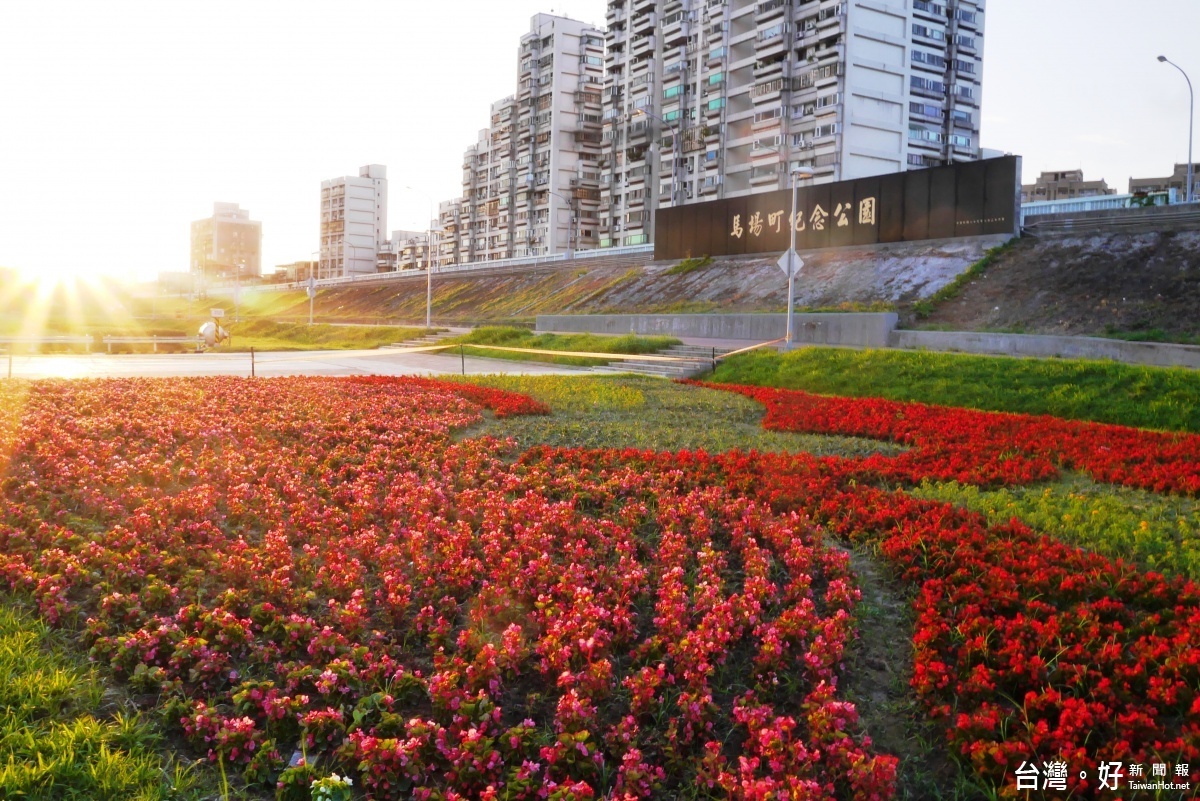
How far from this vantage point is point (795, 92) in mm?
62531

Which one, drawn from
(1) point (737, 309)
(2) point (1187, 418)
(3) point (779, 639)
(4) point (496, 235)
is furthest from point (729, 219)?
(4) point (496, 235)

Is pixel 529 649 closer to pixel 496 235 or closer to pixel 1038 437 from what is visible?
pixel 1038 437

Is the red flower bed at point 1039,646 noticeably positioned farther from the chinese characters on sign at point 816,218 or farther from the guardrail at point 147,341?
the guardrail at point 147,341

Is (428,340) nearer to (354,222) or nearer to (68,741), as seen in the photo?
(68,741)

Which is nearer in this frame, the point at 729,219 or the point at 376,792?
the point at 376,792

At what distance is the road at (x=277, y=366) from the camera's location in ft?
70.5

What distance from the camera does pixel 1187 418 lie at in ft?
43.0

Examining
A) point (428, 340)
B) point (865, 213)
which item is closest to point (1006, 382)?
point (865, 213)

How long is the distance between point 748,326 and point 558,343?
7.39m

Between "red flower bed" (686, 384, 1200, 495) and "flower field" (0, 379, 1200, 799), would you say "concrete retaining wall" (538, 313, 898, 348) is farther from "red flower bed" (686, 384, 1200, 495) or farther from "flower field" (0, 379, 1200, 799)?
"flower field" (0, 379, 1200, 799)

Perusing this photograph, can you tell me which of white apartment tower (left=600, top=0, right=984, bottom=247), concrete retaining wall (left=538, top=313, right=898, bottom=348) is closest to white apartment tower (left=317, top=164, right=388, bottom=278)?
white apartment tower (left=600, top=0, right=984, bottom=247)

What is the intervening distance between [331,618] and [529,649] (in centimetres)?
119

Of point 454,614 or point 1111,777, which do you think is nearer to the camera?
point 1111,777

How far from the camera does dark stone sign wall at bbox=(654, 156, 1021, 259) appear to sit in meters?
31.8
